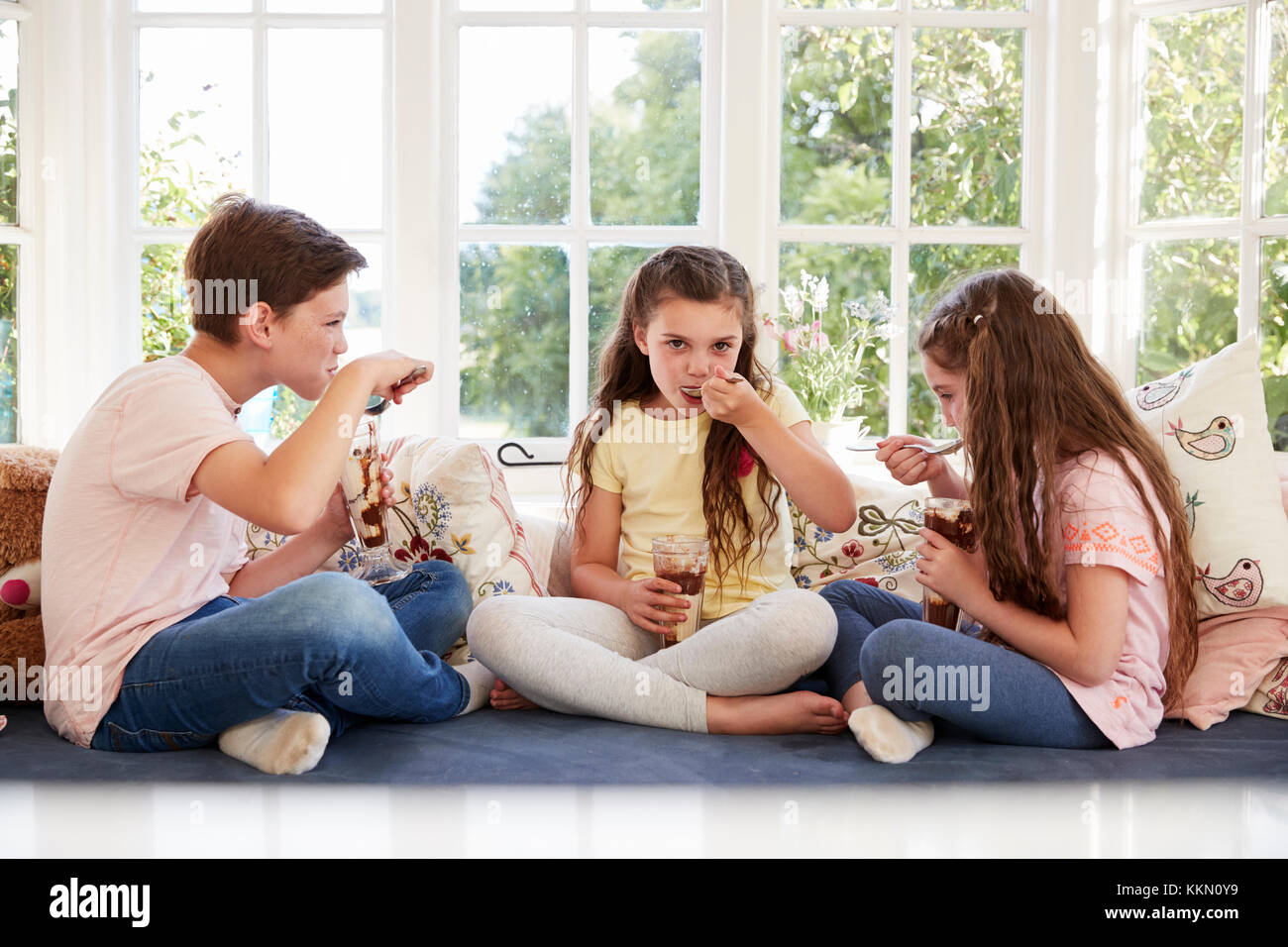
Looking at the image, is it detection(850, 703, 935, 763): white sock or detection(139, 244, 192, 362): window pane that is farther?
detection(139, 244, 192, 362): window pane

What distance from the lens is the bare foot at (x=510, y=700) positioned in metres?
1.78

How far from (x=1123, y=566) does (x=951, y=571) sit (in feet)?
0.75

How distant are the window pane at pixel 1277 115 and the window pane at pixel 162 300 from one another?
2.79 m

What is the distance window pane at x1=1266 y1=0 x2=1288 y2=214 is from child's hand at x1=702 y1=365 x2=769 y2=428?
1.79 meters

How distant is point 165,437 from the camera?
4.81ft

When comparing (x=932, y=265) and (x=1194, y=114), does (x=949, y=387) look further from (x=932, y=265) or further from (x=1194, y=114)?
(x=1194, y=114)

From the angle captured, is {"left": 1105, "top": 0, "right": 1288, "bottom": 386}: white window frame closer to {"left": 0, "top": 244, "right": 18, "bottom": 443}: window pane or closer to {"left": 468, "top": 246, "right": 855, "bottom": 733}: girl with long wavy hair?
{"left": 468, "top": 246, "right": 855, "bottom": 733}: girl with long wavy hair

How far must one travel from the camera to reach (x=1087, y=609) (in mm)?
1493

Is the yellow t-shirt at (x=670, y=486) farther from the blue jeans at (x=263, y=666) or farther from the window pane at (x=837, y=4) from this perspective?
the window pane at (x=837, y=4)

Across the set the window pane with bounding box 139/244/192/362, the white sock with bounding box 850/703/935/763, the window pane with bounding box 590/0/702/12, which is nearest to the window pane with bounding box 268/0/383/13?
the window pane with bounding box 590/0/702/12

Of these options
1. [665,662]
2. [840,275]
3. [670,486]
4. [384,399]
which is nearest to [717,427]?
[670,486]

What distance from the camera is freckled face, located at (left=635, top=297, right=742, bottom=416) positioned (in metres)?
1.93

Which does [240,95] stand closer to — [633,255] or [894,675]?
[633,255]

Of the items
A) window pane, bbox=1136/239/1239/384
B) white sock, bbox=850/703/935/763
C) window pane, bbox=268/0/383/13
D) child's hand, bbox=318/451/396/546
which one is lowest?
white sock, bbox=850/703/935/763
